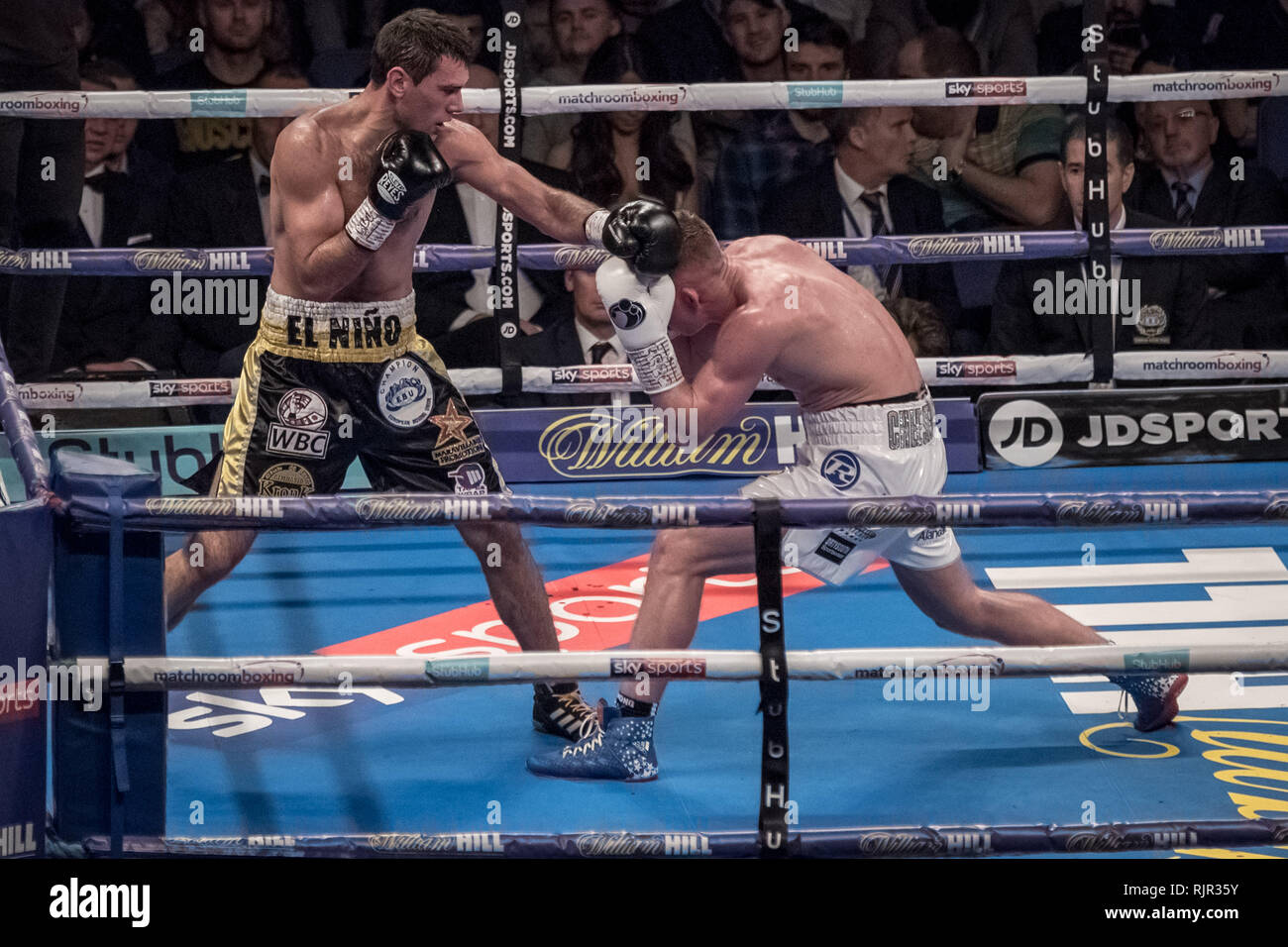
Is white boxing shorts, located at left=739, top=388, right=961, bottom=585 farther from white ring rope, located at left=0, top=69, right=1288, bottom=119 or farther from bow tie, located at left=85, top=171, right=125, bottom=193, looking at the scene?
bow tie, located at left=85, top=171, right=125, bottom=193

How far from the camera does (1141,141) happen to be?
6223 mm

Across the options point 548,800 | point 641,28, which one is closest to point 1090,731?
point 548,800

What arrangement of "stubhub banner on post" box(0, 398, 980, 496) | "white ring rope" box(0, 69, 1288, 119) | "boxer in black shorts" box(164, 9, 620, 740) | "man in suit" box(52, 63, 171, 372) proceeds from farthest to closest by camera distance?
"man in suit" box(52, 63, 171, 372)
"stubhub banner on post" box(0, 398, 980, 496)
"white ring rope" box(0, 69, 1288, 119)
"boxer in black shorts" box(164, 9, 620, 740)

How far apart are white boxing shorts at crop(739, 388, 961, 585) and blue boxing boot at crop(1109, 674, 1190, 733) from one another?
594mm

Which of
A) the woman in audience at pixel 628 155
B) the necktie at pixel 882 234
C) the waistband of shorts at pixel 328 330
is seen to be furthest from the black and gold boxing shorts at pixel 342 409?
the necktie at pixel 882 234

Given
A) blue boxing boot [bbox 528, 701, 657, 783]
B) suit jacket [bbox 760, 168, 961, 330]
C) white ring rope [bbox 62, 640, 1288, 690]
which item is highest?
suit jacket [bbox 760, 168, 961, 330]

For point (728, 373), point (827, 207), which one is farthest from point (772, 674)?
point (827, 207)

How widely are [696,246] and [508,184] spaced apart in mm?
635

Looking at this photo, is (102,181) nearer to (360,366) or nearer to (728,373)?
(360,366)

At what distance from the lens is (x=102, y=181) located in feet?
19.8

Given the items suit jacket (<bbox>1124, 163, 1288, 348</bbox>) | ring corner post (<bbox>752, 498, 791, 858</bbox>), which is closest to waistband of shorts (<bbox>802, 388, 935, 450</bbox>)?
ring corner post (<bbox>752, 498, 791, 858</bbox>)

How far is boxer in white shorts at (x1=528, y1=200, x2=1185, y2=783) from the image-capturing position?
10.8 ft

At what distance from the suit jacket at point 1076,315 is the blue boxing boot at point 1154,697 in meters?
2.63

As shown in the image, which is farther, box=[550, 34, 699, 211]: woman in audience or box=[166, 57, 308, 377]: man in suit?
box=[550, 34, 699, 211]: woman in audience
